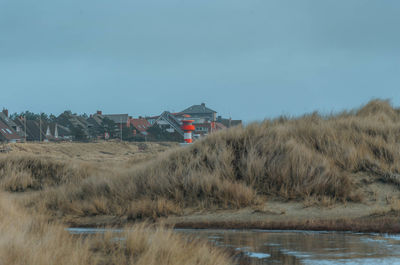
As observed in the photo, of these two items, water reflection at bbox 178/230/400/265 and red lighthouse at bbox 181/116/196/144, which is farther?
red lighthouse at bbox 181/116/196/144

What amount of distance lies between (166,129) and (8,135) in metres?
26.6

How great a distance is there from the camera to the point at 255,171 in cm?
1207

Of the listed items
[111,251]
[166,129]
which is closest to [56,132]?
[166,129]

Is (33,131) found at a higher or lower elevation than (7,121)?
lower

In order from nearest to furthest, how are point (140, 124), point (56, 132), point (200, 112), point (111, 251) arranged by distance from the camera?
point (111, 251)
point (140, 124)
point (200, 112)
point (56, 132)

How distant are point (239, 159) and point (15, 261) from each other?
26.3 feet

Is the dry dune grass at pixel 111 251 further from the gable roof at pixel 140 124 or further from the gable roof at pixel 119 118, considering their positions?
the gable roof at pixel 119 118

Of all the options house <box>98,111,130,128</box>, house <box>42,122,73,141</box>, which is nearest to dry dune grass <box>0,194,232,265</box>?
house <box>98,111,130,128</box>

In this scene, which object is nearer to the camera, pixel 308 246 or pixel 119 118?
pixel 308 246

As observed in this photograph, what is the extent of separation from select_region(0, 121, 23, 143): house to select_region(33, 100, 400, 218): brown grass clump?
7824 centimetres

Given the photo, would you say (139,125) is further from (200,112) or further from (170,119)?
(170,119)

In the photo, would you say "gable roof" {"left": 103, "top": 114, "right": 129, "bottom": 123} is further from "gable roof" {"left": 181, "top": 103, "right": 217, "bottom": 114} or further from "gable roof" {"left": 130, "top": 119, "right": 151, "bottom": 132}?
"gable roof" {"left": 181, "top": 103, "right": 217, "bottom": 114}

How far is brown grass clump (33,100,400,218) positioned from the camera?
11477 mm

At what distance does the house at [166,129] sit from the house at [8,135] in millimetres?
23424
